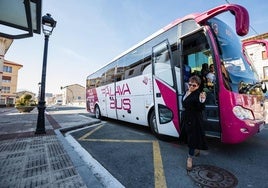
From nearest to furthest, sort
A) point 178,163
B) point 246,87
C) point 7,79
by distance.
→ point 178,163 → point 246,87 → point 7,79

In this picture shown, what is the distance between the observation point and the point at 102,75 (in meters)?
9.86

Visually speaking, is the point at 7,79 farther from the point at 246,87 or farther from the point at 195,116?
the point at 246,87

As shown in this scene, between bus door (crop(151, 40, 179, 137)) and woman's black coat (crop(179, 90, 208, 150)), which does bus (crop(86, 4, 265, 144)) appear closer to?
bus door (crop(151, 40, 179, 137))

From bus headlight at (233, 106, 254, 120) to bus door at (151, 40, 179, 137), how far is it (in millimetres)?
1324

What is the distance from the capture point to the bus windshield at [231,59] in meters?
3.46

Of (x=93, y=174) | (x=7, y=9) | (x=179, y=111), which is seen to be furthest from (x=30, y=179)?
(x=7, y=9)

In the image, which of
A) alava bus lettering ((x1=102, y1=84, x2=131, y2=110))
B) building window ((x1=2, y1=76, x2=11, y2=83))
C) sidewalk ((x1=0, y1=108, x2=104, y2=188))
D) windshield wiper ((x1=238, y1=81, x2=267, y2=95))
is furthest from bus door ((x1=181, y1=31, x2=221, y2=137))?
building window ((x1=2, y1=76, x2=11, y2=83))

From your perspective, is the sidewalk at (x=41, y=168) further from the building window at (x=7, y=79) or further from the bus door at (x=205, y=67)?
the building window at (x=7, y=79)

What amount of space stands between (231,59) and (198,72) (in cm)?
87

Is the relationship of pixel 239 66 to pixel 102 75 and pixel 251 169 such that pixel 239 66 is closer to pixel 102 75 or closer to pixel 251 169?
pixel 251 169

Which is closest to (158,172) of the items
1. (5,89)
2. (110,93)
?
(110,93)

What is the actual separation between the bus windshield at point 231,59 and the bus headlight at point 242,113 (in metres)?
0.39

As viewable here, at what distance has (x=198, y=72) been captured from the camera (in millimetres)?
4473

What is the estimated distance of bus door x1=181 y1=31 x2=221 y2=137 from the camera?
351 centimetres
